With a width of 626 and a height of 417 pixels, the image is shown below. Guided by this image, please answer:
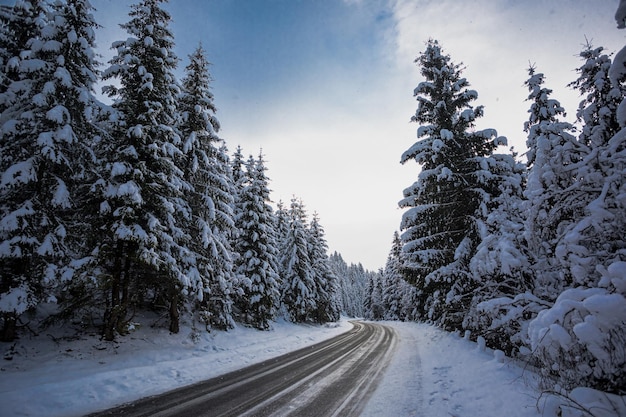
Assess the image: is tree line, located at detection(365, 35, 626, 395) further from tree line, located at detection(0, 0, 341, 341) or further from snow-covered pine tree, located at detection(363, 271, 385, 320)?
snow-covered pine tree, located at detection(363, 271, 385, 320)

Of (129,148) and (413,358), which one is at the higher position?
(129,148)

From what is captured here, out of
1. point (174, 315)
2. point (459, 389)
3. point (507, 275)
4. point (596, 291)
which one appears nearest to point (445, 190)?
point (507, 275)

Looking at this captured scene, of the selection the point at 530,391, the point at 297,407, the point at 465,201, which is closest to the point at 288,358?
the point at 297,407

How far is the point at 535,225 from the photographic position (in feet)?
19.5

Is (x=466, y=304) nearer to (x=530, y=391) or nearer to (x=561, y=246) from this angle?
(x=530, y=391)

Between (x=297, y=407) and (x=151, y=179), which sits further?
(x=151, y=179)

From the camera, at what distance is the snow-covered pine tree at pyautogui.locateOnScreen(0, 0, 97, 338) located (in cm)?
946

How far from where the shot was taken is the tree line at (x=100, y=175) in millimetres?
9883

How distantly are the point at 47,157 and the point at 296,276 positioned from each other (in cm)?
2299

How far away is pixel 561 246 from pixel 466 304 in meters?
8.49

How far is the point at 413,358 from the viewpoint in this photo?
11.8 meters

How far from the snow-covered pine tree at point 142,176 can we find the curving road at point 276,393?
5320 mm

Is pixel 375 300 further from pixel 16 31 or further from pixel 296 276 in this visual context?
pixel 16 31

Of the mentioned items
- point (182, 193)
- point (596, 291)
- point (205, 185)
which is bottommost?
point (596, 291)
